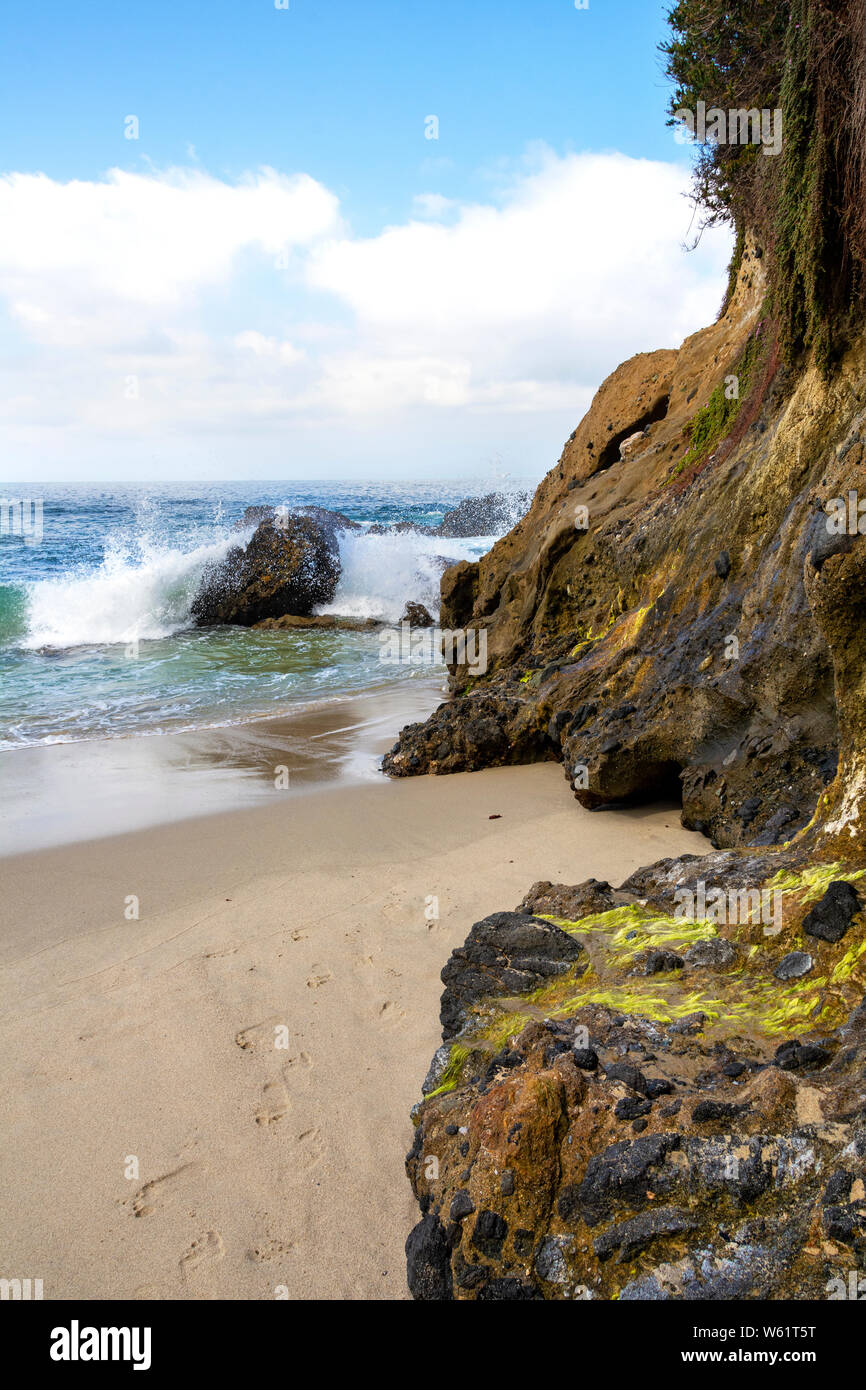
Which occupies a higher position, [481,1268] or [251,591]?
[251,591]

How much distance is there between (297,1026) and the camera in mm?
3529

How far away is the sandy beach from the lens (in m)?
2.49

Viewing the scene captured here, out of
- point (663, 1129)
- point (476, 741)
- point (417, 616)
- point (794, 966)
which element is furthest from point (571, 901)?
point (417, 616)

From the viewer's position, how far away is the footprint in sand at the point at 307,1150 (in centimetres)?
278

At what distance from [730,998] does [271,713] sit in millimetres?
8797

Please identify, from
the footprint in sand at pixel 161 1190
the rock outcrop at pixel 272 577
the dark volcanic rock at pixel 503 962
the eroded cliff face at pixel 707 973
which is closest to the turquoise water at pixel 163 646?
the rock outcrop at pixel 272 577

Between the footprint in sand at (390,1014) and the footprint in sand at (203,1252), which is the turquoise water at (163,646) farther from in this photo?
the footprint in sand at (203,1252)

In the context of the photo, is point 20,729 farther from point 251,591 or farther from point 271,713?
point 251,591

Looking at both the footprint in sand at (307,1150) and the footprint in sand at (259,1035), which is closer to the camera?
the footprint in sand at (307,1150)

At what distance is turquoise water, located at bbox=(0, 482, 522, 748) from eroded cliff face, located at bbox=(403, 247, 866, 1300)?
639 centimetres

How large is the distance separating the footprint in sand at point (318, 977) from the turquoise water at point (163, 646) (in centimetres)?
660
